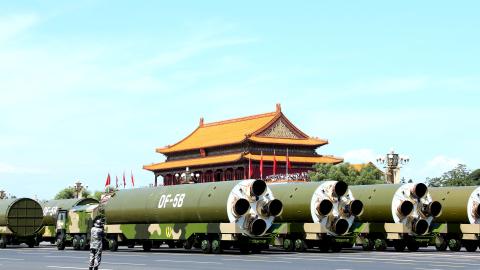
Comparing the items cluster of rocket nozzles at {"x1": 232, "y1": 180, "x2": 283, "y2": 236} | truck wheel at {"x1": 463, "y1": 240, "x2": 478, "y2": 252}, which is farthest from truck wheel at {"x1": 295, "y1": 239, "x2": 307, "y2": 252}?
truck wheel at {"x1": 463, "y1": 240, "x2": 478, "y2": 252}

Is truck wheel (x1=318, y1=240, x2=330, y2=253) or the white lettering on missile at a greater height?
the white lettering on missile

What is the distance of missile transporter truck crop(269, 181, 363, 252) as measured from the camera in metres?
39.1

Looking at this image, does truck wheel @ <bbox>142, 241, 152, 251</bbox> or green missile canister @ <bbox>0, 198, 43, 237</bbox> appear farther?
green missile canister @ <bbox>0, 198, 43, 237</bbox>

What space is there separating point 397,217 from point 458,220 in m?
3.58

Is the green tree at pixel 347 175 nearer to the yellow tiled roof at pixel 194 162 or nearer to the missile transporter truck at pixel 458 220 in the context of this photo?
the yellow tiled roof at pixel 194 162

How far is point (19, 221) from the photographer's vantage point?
51.2 m

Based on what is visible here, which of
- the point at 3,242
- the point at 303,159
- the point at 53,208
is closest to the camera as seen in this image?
the point at 3,242

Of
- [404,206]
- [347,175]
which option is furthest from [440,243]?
[347,175]

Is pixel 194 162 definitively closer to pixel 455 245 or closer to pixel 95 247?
pixel 455 245

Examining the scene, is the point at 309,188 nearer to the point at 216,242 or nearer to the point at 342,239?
the point at 342,239

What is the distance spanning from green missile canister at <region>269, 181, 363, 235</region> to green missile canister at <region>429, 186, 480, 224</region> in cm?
540

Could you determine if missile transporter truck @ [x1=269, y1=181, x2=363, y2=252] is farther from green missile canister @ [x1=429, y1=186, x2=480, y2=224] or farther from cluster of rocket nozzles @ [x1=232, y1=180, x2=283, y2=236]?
green missile canister @ [x1=429, y1=186, x2=480, y2=224]

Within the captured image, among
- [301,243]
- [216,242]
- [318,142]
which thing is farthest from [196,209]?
[318,142]

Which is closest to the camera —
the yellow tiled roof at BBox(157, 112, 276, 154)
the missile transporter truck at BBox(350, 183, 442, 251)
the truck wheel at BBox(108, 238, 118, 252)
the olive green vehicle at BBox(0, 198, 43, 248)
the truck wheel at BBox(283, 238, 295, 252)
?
the truck wheel at BBox(283, 238, 295, 252)
